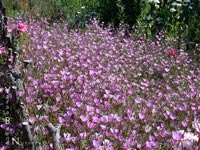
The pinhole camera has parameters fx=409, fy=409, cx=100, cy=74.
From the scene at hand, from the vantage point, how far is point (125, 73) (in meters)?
4.94

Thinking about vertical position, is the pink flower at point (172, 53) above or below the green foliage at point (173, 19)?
below

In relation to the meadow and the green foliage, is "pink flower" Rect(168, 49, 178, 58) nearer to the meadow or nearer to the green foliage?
the meadow

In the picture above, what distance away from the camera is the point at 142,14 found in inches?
276

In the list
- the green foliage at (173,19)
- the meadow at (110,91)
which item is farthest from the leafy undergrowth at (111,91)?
the green foliage at (173,19)

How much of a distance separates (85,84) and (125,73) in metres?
1.00

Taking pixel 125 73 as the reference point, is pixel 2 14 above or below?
above

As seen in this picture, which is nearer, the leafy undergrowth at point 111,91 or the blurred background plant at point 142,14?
the leafy undergrowth at point 111,91

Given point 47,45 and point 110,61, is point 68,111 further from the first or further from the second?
point 47,45

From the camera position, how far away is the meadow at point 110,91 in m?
3.16

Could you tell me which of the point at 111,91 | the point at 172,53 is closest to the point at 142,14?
the point at 172,53

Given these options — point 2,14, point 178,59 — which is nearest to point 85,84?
point 2,14

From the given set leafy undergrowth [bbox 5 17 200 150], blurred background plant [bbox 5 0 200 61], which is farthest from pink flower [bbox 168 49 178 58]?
blurred background plant [bbox 5 0 200 61]

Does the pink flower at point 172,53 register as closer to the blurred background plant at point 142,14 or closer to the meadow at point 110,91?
the meadow at point 110,91

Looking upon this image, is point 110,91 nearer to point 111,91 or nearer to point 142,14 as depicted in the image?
point 111,91
